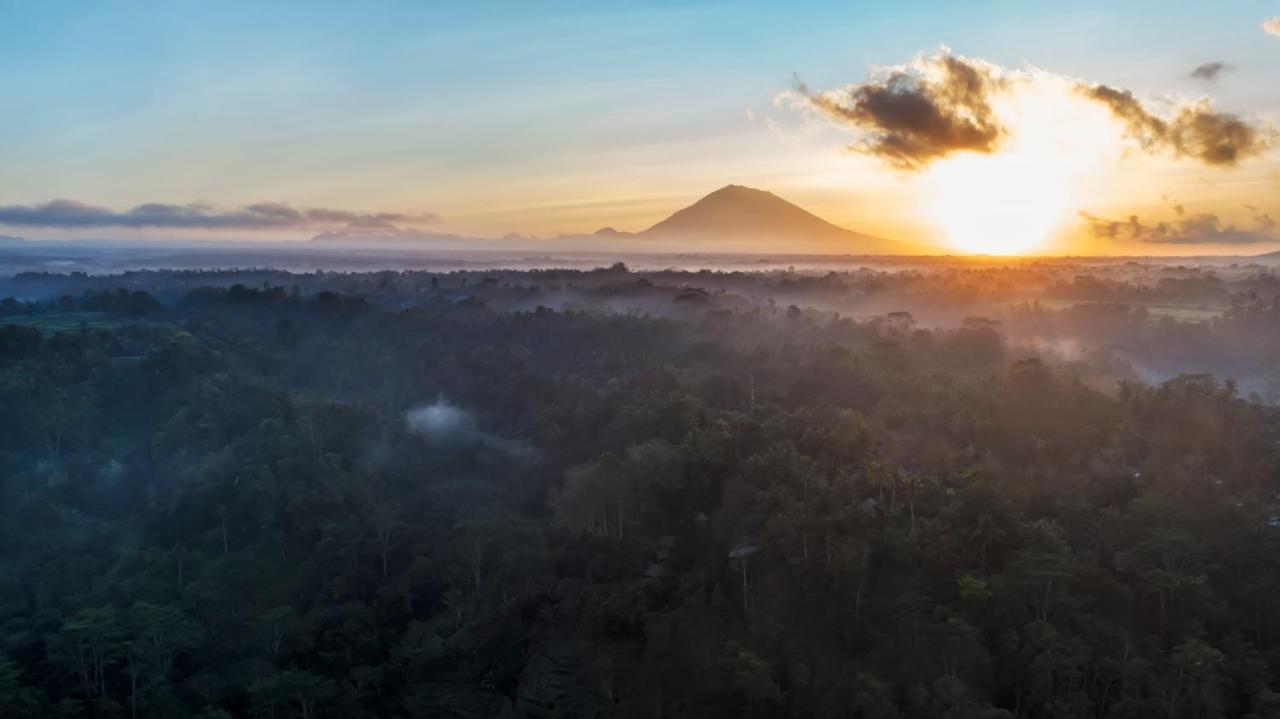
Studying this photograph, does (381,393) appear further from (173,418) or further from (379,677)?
(379,677)

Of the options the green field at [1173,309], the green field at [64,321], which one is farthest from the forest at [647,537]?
the green field at [1173,309]

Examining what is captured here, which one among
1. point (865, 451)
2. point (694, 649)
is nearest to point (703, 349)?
point (865, 451)

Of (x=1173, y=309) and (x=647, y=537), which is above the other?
(x=1173, y=309)

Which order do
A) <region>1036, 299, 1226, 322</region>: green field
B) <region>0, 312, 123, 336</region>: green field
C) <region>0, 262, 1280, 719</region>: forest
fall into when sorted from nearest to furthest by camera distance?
<region>0, 262, 1280, 719</region>: forest → <region>0, 312, 123, 336</region>: green field → <region>1036, 299, 1226, 322</region>: green field

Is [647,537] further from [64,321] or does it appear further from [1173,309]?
[1173,309]

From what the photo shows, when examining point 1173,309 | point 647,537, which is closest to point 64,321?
point 647,537

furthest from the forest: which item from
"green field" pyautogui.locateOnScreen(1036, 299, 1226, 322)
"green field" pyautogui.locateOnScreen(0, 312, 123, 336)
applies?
"green field" pyautogui.locateOnScreen(1036, 299, 1226, 322)

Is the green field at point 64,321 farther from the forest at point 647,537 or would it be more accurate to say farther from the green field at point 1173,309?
the green field at point 1173,309

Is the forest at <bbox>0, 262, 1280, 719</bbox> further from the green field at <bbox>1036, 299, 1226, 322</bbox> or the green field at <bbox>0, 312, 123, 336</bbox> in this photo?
the green field at <bbox>1036, 299, 1226, 322</bbox>
